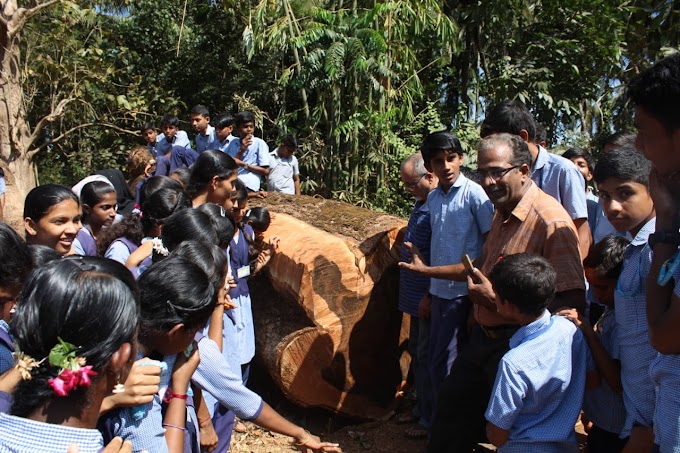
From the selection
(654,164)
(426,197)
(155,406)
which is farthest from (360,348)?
(654,164)

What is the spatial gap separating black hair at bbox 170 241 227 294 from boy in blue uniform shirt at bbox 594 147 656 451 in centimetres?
149

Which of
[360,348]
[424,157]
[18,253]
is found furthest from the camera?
[360,348]

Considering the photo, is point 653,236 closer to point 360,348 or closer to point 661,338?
→ point 661,338

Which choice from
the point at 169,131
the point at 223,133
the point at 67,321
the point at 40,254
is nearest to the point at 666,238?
the point at 67,321

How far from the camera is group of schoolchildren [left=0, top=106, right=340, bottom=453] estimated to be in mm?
1328

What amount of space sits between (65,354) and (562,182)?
2.89 m

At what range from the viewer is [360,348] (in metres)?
4.06

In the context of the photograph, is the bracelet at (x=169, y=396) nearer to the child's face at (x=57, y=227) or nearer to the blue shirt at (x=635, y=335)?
the child's face at (x=57, y=227)

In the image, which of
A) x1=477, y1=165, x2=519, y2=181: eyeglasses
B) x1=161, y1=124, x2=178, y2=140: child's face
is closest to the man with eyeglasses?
x1=477, y1=165, x2=519, y2=181: eyeglasses

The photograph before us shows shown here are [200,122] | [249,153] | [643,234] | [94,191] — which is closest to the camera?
[643,234]

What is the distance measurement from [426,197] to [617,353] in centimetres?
A: 186

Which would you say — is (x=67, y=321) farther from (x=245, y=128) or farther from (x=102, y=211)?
(x=245, y=128)

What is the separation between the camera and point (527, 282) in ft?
8.09

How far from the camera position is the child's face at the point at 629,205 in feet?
8.13
